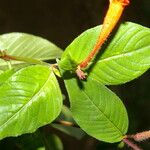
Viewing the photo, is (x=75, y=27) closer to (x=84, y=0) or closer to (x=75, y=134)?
(x=84, y=0)

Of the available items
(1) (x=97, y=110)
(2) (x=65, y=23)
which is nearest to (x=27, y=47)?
(1) (x=97, y=110)

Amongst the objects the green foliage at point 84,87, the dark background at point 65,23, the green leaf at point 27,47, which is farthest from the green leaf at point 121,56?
the dark background at point 65,23

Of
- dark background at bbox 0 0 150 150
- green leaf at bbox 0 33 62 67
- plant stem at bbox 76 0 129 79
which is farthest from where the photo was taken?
dark background at bbox 0 0 150 150

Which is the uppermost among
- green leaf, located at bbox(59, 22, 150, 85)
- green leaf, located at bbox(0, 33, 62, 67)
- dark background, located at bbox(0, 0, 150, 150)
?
green leaf, located at bbox(59, 22, 150, 85)

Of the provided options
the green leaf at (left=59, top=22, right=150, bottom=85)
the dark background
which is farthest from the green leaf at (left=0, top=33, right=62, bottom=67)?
the dark background

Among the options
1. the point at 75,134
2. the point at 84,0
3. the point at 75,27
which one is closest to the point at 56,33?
the point at 75,27

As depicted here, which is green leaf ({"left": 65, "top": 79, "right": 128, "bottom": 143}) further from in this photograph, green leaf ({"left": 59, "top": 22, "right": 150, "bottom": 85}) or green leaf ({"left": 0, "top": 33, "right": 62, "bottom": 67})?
green leaf ({"left": 0, "top": 33, "right": 62, "bottom": 67})

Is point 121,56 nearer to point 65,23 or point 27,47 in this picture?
point 27,47
